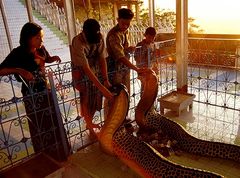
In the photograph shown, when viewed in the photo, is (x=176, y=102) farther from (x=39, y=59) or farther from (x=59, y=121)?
(x=39, y=59)

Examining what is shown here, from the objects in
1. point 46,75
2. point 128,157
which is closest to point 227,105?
point 128,157

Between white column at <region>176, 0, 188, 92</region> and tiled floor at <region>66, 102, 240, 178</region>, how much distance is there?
930 millimetres

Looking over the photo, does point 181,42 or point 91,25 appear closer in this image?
point 91,25

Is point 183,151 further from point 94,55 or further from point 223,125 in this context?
point 94,55

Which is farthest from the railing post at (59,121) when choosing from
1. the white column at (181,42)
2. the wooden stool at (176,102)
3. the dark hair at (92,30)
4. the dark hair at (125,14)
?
the white column at (181,42)

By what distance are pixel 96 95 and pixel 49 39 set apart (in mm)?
8366

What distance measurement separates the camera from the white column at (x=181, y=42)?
4.92 metres

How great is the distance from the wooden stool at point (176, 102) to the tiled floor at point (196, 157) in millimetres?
174

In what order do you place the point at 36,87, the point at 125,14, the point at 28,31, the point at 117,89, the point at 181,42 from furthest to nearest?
the point at 181,42, the point at 125,14, the point at 36,87, the point at 117,89, the point at 28,31

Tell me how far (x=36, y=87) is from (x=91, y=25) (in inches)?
40.8

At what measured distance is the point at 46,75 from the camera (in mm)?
3061

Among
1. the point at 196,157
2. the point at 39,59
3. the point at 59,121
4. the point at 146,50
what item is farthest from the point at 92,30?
the point at 196,157

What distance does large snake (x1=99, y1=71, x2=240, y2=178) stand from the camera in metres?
2.64

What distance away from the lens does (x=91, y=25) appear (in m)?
3.20
